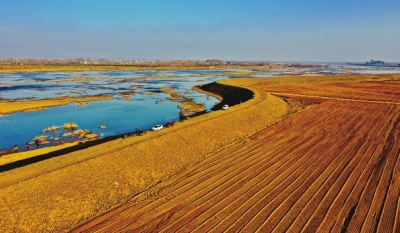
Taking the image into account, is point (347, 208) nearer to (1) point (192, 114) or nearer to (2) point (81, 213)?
(2) point (81, 213)

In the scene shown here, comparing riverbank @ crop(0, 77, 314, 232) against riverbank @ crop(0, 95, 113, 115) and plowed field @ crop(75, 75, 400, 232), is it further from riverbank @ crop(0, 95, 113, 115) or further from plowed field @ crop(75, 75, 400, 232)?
riverbank @ crop(0, 95, 113, 115)

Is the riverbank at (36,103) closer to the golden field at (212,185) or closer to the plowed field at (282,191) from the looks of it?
the golden field at (212,185)

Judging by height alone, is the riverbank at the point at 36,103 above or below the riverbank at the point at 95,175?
below

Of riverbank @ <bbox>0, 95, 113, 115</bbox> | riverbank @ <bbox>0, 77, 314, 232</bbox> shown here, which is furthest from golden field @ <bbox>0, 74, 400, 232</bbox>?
riverbank @ <bbox>0, 95, 113, 115</bbox>

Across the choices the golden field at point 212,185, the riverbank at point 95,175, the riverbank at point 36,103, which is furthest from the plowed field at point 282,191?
the riverbank at point 36,103

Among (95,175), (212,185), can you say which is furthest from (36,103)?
(212,185)

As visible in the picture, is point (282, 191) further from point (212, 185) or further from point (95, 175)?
point (95, 175)

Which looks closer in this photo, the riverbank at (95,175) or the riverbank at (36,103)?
the riverbank at (95,175)
